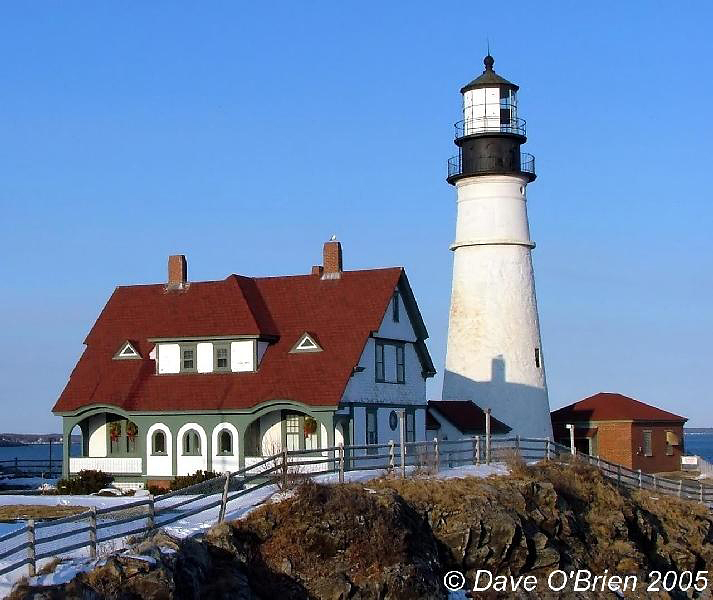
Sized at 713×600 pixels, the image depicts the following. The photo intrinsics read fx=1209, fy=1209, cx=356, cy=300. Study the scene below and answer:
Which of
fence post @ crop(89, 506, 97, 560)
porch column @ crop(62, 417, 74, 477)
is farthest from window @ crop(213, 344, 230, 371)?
fence post @ crop(89, 506, 97, 560)

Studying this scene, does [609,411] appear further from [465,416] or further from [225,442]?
[225,442]

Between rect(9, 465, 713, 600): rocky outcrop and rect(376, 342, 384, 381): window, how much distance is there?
7859 mm

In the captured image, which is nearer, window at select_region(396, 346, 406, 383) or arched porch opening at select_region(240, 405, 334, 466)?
arched porch opening at select_region(240, 405, 334, 466)

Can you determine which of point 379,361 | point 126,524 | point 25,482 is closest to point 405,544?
point 126,524

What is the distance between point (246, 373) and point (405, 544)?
50.2 feet

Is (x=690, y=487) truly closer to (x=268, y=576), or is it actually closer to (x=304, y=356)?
(x=304, y=356)

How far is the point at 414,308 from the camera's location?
124 feet

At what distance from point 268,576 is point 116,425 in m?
18.1

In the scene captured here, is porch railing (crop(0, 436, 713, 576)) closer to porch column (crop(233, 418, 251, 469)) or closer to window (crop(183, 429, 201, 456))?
porch column (crop(233, 418, 251, 469))

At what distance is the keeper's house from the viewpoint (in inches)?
1356

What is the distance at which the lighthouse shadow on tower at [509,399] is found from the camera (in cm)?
4000

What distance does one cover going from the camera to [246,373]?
35.6m

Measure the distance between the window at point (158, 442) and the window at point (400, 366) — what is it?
724 cm

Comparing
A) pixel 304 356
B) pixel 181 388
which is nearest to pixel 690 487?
pixel 304 356
